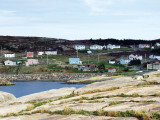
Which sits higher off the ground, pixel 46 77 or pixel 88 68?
pixel 88 68

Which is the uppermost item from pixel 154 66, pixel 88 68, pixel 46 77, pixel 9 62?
pixel 9 62

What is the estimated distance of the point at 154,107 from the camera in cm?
1219

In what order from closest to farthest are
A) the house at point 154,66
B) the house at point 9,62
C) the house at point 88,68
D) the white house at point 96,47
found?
the house at point 88,68
the house at point 154,66
the house at point 9,62
the white house at point 96,47

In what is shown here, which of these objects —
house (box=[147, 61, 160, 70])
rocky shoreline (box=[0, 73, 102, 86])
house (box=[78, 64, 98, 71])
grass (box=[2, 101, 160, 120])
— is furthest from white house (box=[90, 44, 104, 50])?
grass (box=[2, 101, 160, 120])

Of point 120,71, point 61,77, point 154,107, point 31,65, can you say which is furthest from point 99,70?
point 154,107

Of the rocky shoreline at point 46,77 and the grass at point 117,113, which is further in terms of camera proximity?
the rocky shoreline at point 46,77

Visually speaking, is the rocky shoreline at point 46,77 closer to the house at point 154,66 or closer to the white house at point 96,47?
the house at point 154,66

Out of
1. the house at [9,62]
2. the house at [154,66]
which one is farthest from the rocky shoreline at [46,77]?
the house at [154,66]

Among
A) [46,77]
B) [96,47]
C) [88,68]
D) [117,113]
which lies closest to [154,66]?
[88,68]

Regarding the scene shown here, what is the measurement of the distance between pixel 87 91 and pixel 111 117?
958cm

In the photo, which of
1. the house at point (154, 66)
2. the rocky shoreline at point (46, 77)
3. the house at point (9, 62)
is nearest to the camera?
the rocky shoreline at point (46, 77)

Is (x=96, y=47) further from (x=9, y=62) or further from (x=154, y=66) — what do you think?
(x=9, y=62)

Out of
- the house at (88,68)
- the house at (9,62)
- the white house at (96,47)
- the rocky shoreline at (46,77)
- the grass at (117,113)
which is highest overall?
the white house at (96,47)

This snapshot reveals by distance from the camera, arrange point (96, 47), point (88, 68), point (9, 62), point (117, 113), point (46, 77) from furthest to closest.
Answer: point (96, 47), point (9, 62), point (88, 68), point (46, 77), point (117, 113)
